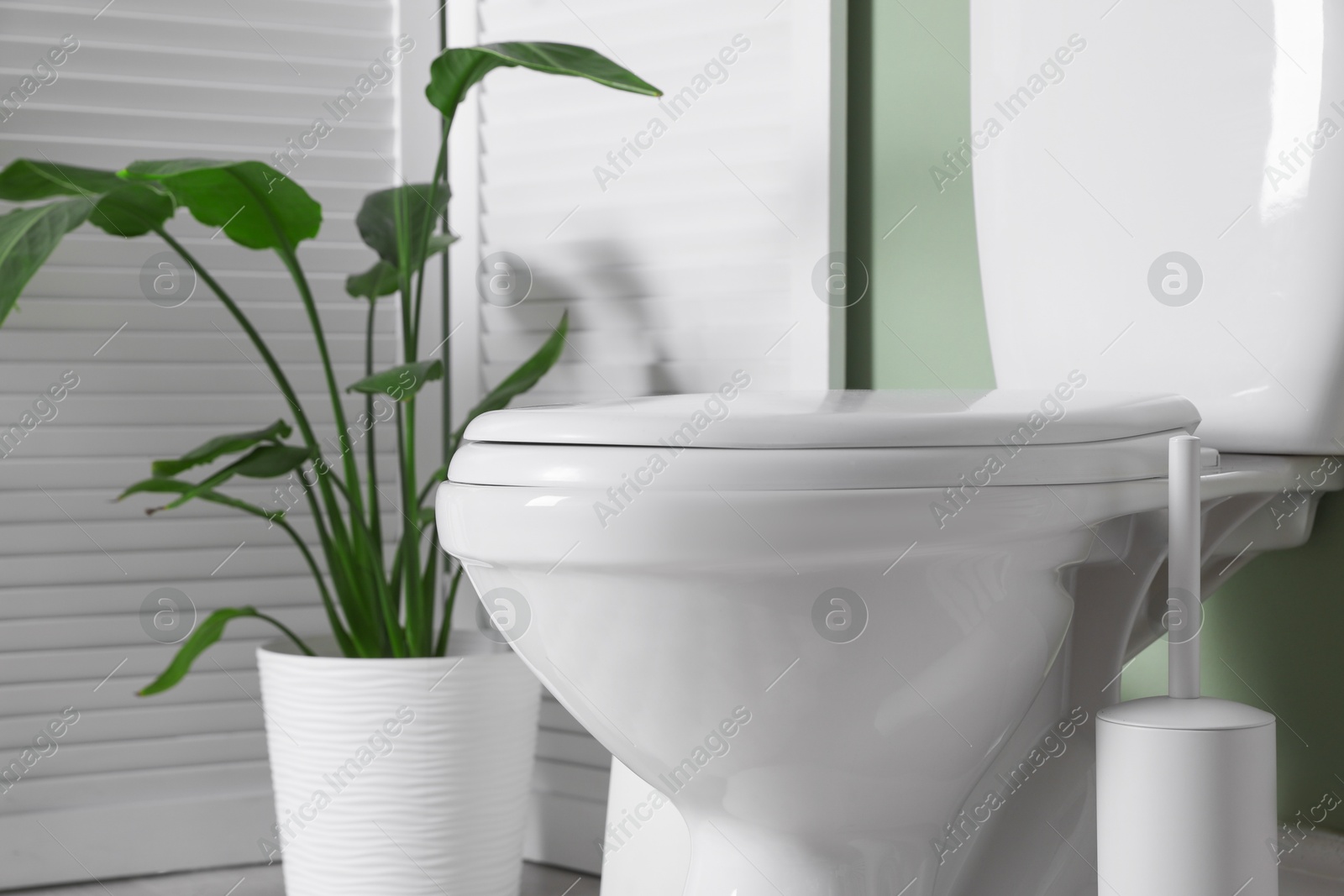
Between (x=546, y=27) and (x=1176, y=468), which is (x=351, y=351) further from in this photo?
(x=1176, y=468)

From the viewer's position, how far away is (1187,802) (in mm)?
652

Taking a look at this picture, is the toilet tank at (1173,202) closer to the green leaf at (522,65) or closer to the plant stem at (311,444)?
the green leaf at (522,65)

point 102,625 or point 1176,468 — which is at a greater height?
point 1176,468

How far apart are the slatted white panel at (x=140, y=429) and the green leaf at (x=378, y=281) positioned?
0.25 m

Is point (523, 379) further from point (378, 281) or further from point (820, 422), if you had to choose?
point (820, 422)

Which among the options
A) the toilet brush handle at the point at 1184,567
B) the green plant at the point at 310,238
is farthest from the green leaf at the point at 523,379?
the toilet brush handle at the point at 1184,567

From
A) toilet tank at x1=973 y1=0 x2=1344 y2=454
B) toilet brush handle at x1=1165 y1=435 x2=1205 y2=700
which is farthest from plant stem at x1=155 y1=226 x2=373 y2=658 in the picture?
toilet brush handle at x1=1165 y1=435 x2=1205 y2=700

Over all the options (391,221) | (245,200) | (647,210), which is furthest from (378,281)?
(647,210)

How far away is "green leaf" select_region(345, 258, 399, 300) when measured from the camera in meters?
1.29

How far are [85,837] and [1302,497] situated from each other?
129 cm

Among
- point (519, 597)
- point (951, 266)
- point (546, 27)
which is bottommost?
point (519, 597)

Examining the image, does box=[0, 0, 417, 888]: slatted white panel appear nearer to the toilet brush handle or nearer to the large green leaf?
the large green leaf

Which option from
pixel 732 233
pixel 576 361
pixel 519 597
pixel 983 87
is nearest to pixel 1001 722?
pixel 519 597

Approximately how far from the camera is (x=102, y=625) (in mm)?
1407
